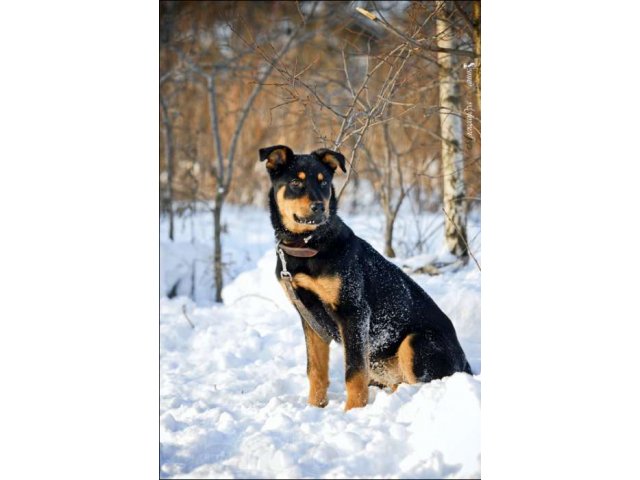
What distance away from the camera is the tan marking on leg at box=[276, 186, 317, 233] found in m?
3.04

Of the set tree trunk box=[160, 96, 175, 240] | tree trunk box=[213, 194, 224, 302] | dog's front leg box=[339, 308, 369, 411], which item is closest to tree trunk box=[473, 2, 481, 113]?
dog's front leg box=[339, 308, 369, 411]

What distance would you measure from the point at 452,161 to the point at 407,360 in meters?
1.66

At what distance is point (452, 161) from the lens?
14.2ft

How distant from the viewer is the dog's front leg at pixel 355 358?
10.0 ft

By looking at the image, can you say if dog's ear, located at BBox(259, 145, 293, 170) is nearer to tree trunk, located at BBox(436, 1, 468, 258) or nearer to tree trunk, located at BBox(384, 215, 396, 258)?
tree trunk, located at BBox(436, 1, 468, 258)

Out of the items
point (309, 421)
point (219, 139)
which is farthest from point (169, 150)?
point (309, 421)

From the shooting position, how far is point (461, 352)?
11.0ft

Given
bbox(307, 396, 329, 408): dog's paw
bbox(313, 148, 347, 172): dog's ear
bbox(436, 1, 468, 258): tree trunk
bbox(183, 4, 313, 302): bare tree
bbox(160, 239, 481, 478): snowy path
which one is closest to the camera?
bbox(160, 239, 481, 478): snowy path

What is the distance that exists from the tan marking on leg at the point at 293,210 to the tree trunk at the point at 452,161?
4.66ft

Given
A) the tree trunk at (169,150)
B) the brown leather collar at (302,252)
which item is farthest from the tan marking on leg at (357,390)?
the tree trunk at (169,150)

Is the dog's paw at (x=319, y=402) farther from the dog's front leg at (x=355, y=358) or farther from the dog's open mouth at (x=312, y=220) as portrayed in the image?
the dog's open mouth at (x=312, y=220)

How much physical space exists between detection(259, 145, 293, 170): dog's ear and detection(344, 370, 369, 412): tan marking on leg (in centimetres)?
111
